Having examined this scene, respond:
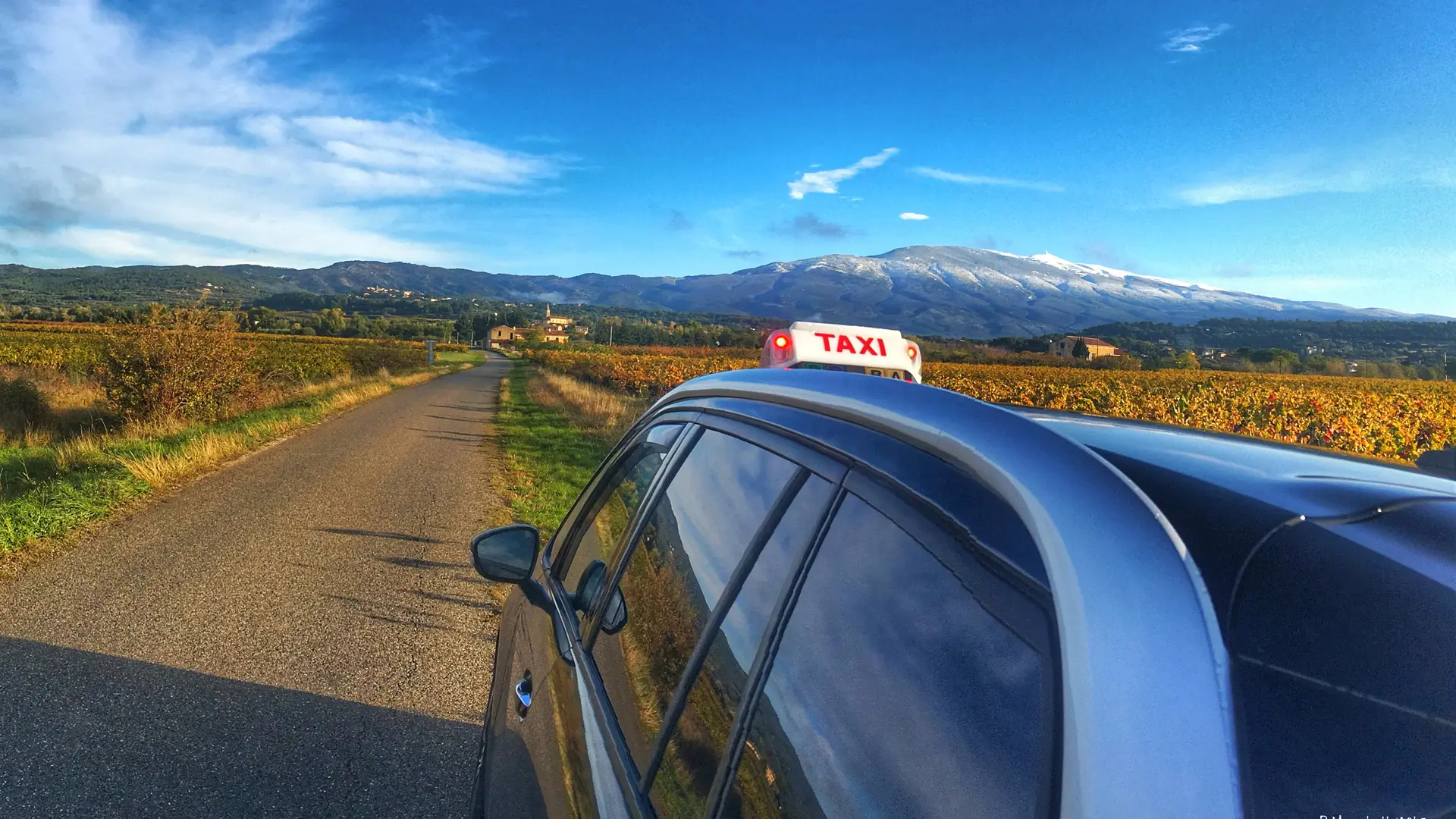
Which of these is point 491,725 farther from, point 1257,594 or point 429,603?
point 429,603

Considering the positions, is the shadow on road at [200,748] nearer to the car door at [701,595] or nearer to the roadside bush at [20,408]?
the car door at [701,595]

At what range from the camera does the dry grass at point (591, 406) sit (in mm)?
16194

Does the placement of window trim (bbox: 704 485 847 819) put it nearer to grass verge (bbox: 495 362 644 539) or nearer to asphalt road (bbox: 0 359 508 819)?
asphalt road (bbox: 0 359 508 819)

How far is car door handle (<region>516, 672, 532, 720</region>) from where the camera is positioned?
2.18 meters

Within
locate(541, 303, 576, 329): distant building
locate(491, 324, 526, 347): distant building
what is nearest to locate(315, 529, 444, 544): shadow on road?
locate(541, 303, 576, 329): distant building

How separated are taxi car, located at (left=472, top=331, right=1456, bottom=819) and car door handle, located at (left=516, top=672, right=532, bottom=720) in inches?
24.9

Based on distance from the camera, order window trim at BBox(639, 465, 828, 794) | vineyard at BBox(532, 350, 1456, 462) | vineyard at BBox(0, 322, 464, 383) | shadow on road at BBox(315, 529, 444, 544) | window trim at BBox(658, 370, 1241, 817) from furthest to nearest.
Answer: vineyard at BBox(0, 322, 464, 383), vineyard at BBox(532, 350, 1456, 462), shadow on road at BBox(315, 529, 444, 544), window trim at BBox(639, 465, 828, 794), window trim at BBox(658, 370, 1241, 817)

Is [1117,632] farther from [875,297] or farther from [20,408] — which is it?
[875,297]

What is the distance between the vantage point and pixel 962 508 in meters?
0.92

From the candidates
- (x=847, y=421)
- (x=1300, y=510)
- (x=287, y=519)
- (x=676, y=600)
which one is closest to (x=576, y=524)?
(x=676, y=600)

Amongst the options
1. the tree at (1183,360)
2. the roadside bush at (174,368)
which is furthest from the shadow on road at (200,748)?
the tree at (1183,360)

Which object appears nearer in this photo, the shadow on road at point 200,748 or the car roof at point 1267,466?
the car roof at point 1267,466

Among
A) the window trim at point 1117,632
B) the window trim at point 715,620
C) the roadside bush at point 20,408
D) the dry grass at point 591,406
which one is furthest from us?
the dry grass at point 591,406

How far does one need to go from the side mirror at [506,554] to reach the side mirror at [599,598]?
0.23 m
